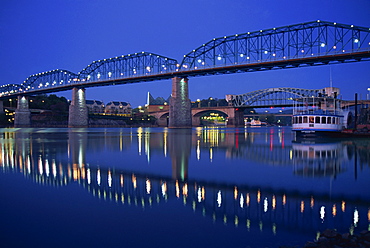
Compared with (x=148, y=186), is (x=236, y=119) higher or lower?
higher

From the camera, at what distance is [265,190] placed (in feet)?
30.8

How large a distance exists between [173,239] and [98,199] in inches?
129

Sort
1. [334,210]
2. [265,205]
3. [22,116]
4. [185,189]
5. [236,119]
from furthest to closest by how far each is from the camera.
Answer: [236,119], [22,116], [185,189], [265,205], [334,210]

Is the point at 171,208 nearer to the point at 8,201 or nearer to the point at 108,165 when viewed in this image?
the point at 8,201

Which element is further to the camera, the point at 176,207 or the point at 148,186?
the point at 148,186

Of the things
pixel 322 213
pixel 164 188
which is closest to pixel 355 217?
pixel 322 213

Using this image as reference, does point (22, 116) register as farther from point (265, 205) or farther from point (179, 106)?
point (265, 205)

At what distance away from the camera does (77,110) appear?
11481 centimetres

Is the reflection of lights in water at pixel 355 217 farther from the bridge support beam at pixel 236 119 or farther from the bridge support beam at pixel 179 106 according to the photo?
the bridge support beam at pixel 236 119

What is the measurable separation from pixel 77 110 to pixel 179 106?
1903 inches

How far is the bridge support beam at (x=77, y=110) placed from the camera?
376 ft

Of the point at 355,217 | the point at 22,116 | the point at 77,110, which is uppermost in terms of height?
the point at 77,110

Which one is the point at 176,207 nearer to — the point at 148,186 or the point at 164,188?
the point at 164,188

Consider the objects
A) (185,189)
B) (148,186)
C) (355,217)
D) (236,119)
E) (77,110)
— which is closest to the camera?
(355,217)
